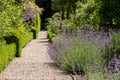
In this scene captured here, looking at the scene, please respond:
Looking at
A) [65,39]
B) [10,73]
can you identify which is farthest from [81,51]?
[10,73]

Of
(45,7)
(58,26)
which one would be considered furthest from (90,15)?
(45,7)

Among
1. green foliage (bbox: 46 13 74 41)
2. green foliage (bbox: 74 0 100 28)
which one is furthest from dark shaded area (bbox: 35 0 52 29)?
green foliage (bbox: 74 0 100 28)

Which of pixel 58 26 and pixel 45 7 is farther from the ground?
pixel 58 26

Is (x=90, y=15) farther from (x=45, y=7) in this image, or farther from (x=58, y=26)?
(x=45, y=7)

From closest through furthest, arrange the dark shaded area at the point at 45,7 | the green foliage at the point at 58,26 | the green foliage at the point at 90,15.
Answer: the green foliage at the point at 90,15 → the green foliage at the point at 58,26 → the dark shaded area at the point at 45,7

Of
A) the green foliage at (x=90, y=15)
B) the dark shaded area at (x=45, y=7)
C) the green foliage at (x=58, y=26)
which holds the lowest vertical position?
the dark shaded area at (x=45, y=7)

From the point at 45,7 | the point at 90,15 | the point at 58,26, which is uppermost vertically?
the point at 90,15

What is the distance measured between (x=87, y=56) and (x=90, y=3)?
26.9 feet

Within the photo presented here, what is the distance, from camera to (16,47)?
44.2 ft

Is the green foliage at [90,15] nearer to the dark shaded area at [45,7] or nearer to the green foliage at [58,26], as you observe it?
the green foliage at [58,26]

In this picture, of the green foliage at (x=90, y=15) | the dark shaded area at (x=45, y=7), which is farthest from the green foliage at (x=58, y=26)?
the dark shaded area at (x=45, y=7)

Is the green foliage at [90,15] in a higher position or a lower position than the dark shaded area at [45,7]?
higher

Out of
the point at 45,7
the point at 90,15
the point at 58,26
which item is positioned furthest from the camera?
the point at 45,7

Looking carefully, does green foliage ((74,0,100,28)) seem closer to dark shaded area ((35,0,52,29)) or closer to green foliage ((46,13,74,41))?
green foliage ((46,13,74,41))
